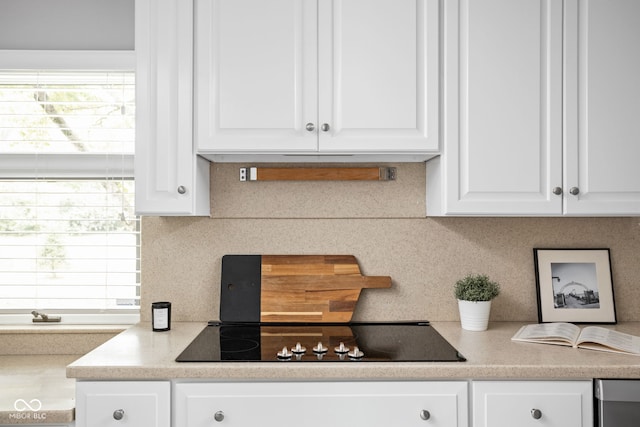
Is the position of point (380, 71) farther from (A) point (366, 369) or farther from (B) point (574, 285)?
(B) point (574, 285)

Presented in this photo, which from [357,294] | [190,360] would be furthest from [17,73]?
[357,294]

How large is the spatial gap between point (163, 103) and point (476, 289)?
141 cm

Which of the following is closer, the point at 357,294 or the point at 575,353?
the point at 575,353

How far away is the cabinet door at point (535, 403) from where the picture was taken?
68.4 inches

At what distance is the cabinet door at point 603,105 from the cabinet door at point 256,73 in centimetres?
97

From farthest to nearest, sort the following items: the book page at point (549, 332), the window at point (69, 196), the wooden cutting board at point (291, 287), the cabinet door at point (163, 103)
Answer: the window at point (69, 196) → the wooden cutting board at point (291, 287) → the cabinet door at point (163, 103) → the book page at point (549, 332)

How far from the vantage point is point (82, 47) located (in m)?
2.52

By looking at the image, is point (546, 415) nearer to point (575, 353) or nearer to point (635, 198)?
point (575, 353)

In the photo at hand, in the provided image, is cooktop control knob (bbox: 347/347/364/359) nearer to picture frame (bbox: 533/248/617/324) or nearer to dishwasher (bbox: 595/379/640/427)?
dishwasher (bbox: 595/379/640/427)

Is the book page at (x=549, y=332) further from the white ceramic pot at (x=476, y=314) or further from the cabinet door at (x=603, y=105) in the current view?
the cabinet door at (x=603, y=105)

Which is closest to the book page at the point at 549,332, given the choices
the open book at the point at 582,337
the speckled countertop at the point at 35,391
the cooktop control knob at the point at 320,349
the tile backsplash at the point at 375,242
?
the open book at the point at 582,337

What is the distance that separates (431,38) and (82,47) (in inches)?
61.3

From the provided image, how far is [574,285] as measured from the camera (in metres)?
2.38

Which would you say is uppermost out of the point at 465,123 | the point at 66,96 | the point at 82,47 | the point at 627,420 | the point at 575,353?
the point at 82,47
